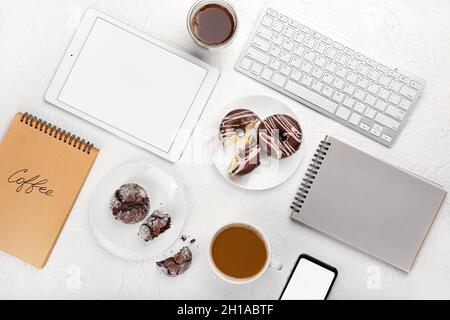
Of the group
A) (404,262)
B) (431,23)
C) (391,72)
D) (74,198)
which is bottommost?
(74,198)

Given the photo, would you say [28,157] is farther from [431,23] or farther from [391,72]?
[431,23]

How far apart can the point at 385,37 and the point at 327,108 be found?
0.59 feet

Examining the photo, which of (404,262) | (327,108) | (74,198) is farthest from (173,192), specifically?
(404,262)

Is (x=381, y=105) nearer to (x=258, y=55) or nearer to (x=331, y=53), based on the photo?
(x=331, y=53)

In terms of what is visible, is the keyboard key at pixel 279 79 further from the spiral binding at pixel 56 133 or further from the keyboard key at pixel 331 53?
the spiral binding at pixel 56 133

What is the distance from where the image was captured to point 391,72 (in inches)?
33.3

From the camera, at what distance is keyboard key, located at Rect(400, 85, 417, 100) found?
846 mm

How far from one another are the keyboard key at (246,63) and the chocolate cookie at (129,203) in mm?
294

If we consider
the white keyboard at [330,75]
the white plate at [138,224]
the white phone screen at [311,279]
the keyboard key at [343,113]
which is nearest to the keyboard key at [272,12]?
the white keyboard at [330,75]

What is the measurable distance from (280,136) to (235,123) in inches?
3.4

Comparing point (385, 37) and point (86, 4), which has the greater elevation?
point (385, 37)

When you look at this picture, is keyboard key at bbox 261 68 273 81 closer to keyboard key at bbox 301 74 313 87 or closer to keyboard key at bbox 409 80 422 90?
keyboard key at bbox 301 74 313 87

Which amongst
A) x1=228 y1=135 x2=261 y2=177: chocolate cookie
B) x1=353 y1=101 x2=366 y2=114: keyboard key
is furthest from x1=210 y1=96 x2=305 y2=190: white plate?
x1=353 y1=101 x2=366 y2=114: keyboard key

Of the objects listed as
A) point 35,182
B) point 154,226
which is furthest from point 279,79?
point 35,182
